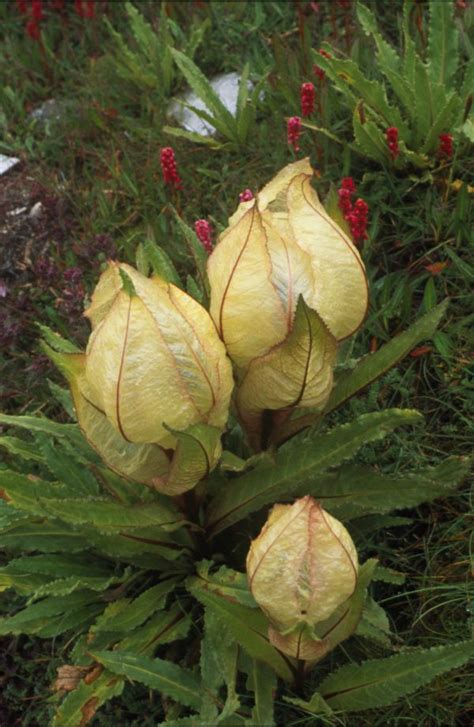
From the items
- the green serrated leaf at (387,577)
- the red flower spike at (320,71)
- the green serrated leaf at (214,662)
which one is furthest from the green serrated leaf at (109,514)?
the red flower spike at (320,71)

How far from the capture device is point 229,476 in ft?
7.15

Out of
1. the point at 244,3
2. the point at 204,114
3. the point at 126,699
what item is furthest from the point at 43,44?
the point at 126,699

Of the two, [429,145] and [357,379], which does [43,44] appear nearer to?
[429,145]

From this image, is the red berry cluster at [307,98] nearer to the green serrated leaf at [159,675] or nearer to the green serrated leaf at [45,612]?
the green serrated leaf at [45,612]

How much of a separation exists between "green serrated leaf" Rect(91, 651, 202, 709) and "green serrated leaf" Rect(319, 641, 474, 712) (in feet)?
0.94

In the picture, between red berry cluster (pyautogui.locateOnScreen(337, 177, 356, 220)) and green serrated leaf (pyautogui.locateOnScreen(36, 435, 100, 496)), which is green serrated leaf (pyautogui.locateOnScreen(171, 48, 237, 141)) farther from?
green serrated leaf (pyautogui.locateOnScreen(36, 435, 100, 496))

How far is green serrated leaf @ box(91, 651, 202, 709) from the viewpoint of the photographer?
1905 mm

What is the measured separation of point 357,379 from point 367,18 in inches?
75.0

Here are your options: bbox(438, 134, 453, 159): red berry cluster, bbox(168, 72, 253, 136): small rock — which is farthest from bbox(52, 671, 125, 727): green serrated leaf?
bbox(168, 72, 253, 136): small rock

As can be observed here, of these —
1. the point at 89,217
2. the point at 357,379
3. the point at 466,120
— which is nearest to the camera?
the point at 357,379

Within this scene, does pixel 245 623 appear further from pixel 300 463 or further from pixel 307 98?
pixel 307 98

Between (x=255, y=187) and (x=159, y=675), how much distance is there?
1.24 m

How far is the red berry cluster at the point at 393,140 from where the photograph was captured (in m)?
2.83

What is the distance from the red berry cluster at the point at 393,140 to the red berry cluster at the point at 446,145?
140 mm
